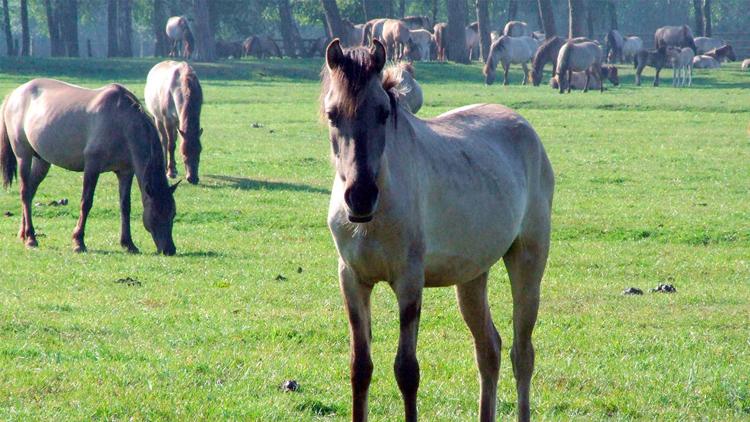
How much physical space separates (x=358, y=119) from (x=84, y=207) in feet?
27.3

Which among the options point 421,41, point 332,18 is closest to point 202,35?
point 332,18

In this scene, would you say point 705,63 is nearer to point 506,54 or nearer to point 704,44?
point 704,44

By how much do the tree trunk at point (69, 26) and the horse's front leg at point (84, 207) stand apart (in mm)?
47805

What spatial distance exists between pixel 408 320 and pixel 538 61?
144ft

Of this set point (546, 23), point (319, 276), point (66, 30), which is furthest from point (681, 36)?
point (319, 276)

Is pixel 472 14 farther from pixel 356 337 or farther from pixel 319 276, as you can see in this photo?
pixel 356 337

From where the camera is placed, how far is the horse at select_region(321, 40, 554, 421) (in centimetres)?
514

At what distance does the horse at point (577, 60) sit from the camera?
4369 centimetres

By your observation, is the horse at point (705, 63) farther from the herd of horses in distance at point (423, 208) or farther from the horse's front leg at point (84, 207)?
the herd of horses in distance at point (423, 208)

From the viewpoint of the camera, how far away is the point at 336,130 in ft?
17.0

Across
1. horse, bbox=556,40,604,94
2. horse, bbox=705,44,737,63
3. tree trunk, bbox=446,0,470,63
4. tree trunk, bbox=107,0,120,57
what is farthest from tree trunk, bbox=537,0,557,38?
tree trunk, bbox=107,0,120,57

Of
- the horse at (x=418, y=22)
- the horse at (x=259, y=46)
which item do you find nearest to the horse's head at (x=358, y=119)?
the horse at (x=259, y=46)

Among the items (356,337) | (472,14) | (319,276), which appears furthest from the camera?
(472,14)

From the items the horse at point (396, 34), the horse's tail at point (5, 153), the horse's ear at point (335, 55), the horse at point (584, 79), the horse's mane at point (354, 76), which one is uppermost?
the horse's ear at point (335, 55)
